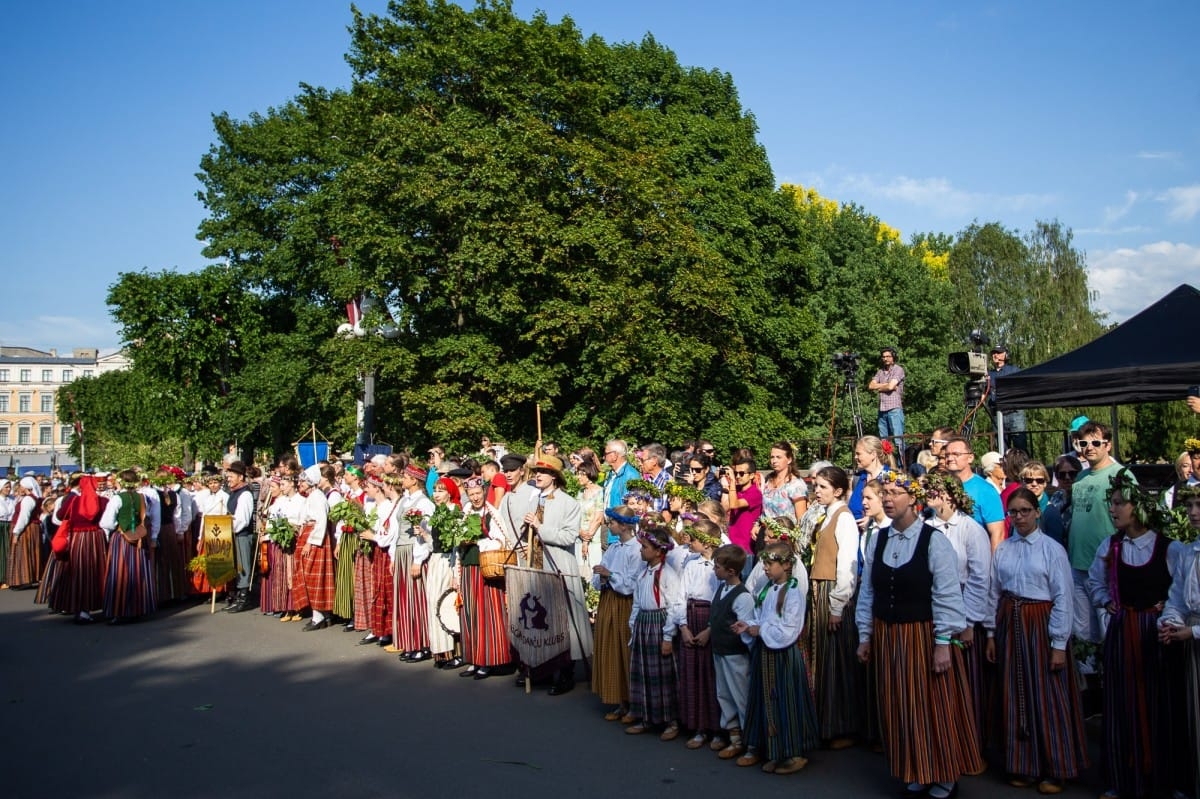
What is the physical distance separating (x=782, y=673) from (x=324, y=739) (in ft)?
11.3

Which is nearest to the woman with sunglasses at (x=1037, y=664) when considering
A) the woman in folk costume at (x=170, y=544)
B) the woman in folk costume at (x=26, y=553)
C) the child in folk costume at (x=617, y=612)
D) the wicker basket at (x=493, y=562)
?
the child in folk costume at (x=617, y=612)

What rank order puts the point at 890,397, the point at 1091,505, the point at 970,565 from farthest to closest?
the point at 890,397
the point at 1091,505
the point at 970,565

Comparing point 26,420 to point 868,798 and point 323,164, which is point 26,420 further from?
point 868,798

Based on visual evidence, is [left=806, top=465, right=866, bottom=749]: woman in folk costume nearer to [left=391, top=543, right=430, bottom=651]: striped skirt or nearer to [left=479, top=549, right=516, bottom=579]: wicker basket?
[left=479, top=549, right=516, bottom=579]: wicker basket

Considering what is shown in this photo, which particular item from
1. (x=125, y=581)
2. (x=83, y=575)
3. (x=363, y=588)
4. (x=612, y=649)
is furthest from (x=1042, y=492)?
(x=83, y=575)

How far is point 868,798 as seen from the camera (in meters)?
5.72

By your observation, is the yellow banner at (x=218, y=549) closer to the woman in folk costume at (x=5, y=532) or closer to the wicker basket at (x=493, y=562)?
the wicker basket at (x=493, y=562)

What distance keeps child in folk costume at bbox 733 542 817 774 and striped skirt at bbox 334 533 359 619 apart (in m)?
6.81

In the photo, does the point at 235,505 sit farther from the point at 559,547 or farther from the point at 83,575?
the point at 559,547

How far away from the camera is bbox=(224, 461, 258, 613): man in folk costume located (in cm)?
1374

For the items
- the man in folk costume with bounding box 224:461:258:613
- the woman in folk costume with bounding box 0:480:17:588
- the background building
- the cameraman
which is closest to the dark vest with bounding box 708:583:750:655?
the cameraman

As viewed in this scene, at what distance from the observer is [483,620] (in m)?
9.20

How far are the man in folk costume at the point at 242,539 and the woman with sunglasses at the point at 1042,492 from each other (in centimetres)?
1046

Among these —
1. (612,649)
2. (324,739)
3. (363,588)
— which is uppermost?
(363,588)
